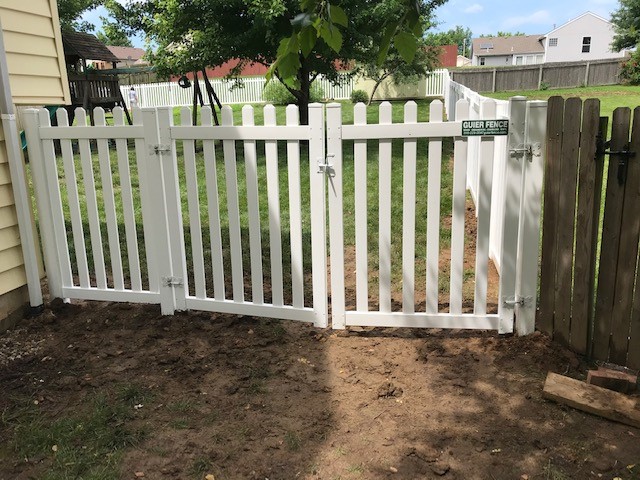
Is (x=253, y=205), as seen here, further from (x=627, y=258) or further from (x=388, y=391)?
(x=627, y=258)

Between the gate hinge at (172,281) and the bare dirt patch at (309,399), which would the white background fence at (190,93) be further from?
the bare dirt patch at (309,399)

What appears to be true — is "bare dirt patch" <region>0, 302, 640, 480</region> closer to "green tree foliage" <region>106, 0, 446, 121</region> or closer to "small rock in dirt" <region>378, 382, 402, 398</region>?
"small rock in dirt" <region>378, 382, 402, 398</region>

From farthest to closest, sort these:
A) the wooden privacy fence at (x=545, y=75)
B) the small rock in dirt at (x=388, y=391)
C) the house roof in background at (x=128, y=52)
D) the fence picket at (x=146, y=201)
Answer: the house roof in background at (x=128, y=52)
the wooden privacy fence at (x=545, y=75)
the fence picket at (x=146, y=201)
the small rock in dirt at (x=388, y=391)

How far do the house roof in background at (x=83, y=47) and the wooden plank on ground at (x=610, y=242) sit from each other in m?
14.1

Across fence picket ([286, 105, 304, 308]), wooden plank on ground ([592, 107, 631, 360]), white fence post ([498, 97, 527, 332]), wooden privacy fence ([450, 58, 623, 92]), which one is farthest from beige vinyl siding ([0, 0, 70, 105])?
wooden privacy fence ([450, 58, 623, 92])

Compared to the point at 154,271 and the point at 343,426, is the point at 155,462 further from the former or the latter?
the point at 154,271

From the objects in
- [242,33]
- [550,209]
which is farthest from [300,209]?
[242,33]

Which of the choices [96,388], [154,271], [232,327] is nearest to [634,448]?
[232,327]

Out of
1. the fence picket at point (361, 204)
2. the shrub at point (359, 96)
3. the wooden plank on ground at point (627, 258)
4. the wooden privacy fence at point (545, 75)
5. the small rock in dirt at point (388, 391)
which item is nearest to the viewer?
the wooden plank on ground at point (627, 258)

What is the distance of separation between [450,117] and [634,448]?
10949mm

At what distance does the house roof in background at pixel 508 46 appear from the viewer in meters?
80.4

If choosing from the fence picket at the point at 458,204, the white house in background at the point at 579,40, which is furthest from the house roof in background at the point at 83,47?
the white house in background at the point at 579,40

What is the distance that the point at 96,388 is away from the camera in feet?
11.2

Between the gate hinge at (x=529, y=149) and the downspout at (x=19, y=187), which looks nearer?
the gate hinge at (x=529, y=149)
